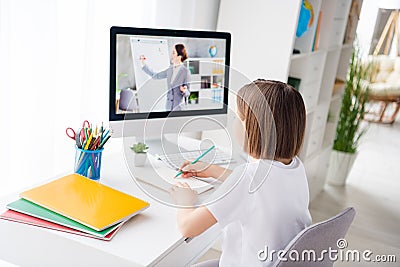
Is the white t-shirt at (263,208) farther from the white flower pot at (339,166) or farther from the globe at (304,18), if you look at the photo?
the white flower pot at (339,166)

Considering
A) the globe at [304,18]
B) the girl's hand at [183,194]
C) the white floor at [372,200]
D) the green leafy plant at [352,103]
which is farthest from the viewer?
the green leafy plant at [352,103]

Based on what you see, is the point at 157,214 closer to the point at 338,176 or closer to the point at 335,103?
the point at 335,103

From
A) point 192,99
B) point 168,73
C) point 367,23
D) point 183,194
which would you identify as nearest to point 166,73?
point 168,73

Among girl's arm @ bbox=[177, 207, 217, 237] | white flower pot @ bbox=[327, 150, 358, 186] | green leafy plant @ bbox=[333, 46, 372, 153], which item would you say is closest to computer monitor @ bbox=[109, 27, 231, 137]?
girl's arm @ bbox=[177, 207, 217, 237]

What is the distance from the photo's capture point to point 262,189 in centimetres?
123

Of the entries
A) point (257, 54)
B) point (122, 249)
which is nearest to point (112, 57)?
point (122, 249)

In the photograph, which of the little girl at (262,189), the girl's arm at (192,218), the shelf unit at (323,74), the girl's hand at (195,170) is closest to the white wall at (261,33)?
the shelf unit at (323,74)

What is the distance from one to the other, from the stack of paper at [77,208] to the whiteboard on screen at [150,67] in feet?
1.21

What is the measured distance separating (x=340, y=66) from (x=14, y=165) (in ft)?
7.72

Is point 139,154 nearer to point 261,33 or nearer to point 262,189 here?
point 262,189

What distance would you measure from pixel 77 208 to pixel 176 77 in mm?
640

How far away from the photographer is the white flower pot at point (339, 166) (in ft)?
12.1

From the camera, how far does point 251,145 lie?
1.33 m

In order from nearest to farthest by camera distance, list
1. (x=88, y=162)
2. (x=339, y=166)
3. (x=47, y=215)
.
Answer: (x=47, y=215) → (x=88, y=162) → (x=339, y=166)
